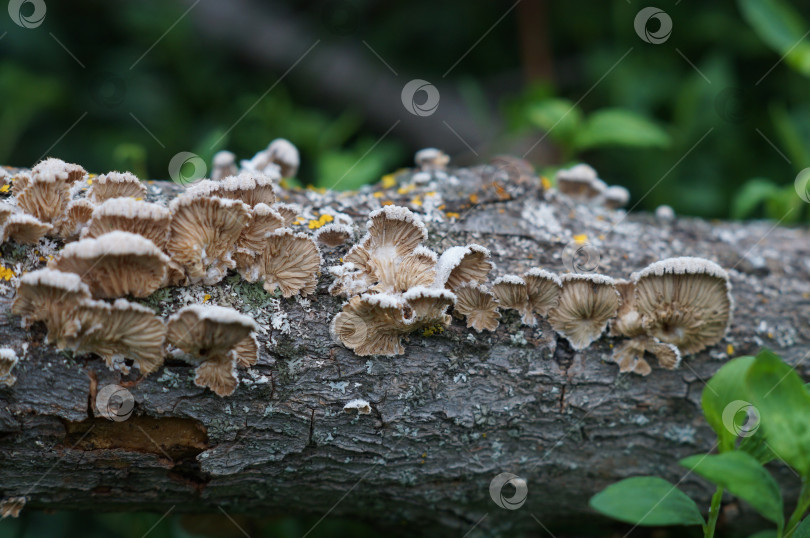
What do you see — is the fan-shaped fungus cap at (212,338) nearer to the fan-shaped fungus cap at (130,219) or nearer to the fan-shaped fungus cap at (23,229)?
the fan-shaped fungus cap at (130,219)

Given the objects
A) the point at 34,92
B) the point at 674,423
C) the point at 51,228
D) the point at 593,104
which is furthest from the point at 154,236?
the point at 593,104

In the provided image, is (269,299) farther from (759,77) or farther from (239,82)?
(759,77)

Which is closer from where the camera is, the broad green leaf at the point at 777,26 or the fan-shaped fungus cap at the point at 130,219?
the fan-shaped fungus cap at the point at 130,219
